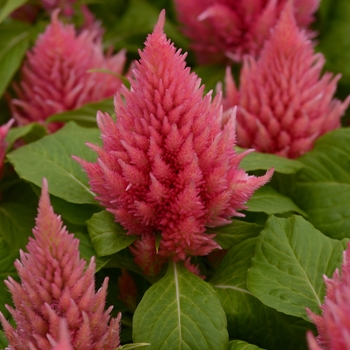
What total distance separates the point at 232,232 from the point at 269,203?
4.7 inches

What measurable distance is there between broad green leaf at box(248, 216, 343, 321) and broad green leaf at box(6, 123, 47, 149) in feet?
1.98

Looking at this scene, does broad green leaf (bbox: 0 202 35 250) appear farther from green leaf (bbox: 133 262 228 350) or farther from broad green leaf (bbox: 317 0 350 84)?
broad green leaf (bbox: 317 0 350 84)

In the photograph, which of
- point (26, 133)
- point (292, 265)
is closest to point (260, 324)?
point (292, 265)

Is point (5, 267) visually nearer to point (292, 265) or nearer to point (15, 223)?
point (15, 223)

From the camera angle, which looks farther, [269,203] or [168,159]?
[269,203]

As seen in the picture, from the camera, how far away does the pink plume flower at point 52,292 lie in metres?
0.73

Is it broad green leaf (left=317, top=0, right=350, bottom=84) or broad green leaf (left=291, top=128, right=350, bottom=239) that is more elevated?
broad green leaf (left=317, top=0, right=350, bottom=84)

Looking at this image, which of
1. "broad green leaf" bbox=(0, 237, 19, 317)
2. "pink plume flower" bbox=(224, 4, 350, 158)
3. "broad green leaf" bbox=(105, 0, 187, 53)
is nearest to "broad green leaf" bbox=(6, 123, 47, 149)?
"broad green leaf" bbox=(0, 237, 19, 317)

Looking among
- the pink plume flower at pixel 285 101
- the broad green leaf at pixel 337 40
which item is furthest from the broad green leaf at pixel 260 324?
the broad green leaf at pixel 337 40

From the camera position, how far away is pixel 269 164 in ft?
3.66

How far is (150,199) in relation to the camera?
35.1 inches

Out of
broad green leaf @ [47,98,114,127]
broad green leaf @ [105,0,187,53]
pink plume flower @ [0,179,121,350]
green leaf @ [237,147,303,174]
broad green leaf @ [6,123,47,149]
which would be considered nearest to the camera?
pink plume flower @ [0,179,121,350]

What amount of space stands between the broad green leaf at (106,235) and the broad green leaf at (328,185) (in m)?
0.44

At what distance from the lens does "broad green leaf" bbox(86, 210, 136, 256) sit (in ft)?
3.06
